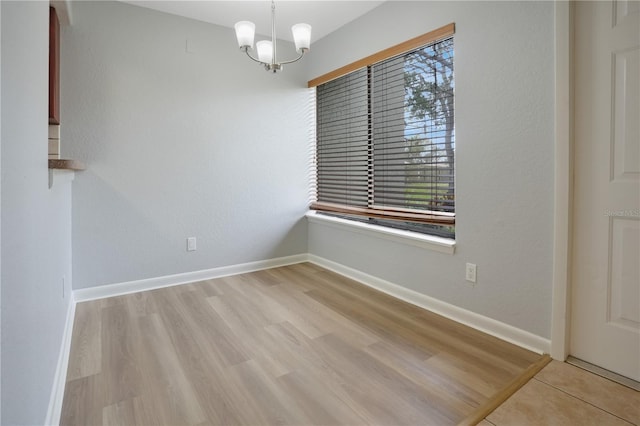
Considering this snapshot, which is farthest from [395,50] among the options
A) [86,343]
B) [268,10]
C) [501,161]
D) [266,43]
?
[86,343]

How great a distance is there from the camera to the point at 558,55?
6.11 ft

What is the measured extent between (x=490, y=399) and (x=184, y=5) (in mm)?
3516

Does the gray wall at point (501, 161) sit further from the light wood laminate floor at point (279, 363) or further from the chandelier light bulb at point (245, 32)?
the chandelier light bulb at point (245, 32)

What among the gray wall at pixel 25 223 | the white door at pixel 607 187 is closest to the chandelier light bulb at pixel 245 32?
the gray wall at pixel 25 223

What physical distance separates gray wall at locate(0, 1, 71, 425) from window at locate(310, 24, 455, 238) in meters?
2.29

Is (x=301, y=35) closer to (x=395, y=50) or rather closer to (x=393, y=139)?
(x=395, y=50)

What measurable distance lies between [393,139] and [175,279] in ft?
7.70

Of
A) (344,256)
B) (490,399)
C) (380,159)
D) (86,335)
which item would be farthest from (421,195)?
(86,335)

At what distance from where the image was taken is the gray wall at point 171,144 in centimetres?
283

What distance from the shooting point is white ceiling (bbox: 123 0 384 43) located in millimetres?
2939

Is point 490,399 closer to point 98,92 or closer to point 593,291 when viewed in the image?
point 593,291

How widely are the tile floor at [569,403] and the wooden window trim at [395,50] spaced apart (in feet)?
7.15

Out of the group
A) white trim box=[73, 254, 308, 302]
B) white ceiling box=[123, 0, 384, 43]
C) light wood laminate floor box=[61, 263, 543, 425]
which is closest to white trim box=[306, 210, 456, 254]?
light wood laminate floor box=[61, 263, 543, 425]

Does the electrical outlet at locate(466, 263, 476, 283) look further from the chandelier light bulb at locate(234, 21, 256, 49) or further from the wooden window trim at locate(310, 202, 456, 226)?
the chandelier light bulb at locate(234, 21, 256, 49)
